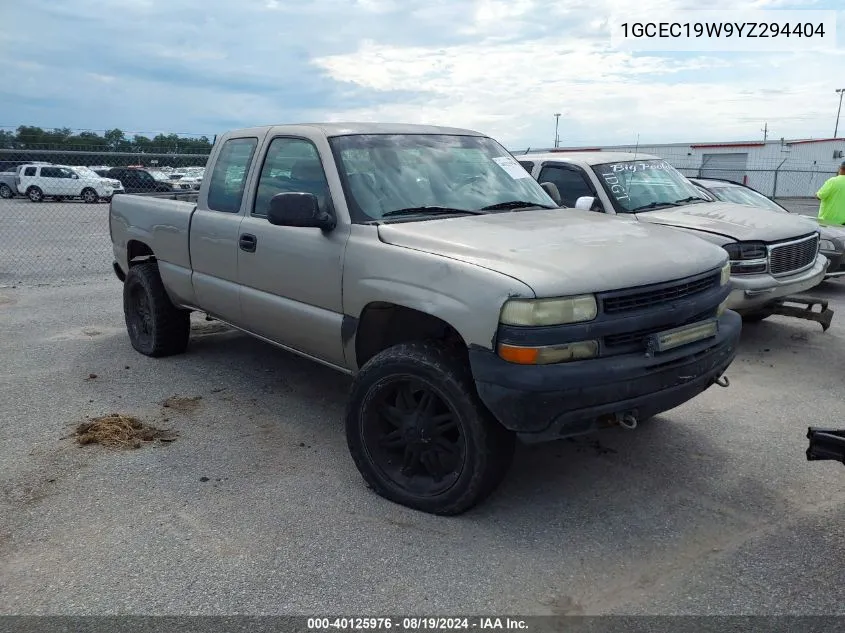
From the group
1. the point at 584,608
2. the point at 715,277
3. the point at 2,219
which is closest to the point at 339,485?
the point at 584,608

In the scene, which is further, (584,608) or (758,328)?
(758,328)

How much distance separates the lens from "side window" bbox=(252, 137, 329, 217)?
4398mm

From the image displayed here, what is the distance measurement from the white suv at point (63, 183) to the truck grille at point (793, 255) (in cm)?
2778

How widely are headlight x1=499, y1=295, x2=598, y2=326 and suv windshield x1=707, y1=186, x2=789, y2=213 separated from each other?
731cm

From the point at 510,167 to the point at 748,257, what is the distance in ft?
9.35

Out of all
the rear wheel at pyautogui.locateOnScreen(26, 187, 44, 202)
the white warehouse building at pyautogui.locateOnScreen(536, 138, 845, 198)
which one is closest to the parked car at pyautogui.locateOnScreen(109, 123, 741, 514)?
the rear wheel at pyautogui.locateOnScreen(26, 187, 44, 202)

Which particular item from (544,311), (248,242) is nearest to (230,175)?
(248,242)

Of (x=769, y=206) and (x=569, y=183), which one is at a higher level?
(x=569, y=183)

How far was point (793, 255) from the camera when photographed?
688 cm

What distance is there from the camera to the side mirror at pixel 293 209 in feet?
12.8

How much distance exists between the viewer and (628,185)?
25.2 feet

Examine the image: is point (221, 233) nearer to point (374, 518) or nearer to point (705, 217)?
point (374, 518)

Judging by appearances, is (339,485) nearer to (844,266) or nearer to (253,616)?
(253,616)

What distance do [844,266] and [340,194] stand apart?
8.68 metres
